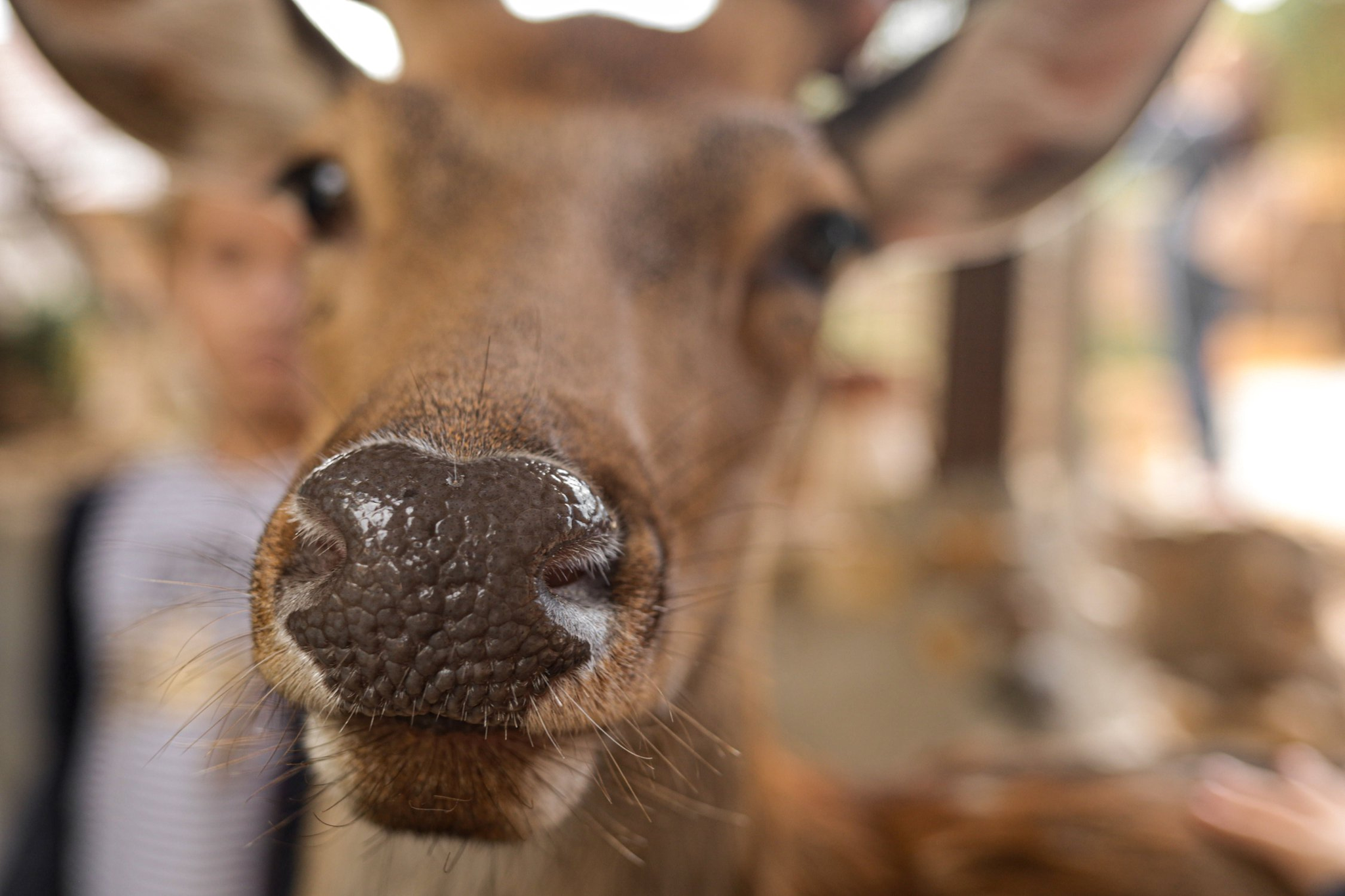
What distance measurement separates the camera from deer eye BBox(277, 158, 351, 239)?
1598mm

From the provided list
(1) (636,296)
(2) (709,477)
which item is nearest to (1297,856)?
(2) (709,477)

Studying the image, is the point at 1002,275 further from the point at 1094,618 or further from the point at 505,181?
the point at 505,181

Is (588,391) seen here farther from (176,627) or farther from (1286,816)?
(1286,816)

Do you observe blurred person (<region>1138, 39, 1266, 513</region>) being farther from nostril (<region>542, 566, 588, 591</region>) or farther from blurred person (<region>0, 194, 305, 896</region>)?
blurred person (<region>0, 194, 305, 896</region>)

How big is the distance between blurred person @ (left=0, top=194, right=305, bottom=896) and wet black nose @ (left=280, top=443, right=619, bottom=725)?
1.25 meters

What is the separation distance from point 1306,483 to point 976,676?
5.15 metres

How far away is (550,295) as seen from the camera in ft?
4.19

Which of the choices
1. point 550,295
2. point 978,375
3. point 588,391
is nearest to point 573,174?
point 550,295

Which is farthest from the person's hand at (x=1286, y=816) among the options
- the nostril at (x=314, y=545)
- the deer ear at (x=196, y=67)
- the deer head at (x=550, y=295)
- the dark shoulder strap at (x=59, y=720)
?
the dark shoulder strap at (x=59, y=720)

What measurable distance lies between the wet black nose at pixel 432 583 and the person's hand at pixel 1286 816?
73.3 inches

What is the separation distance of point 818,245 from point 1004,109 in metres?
0.54

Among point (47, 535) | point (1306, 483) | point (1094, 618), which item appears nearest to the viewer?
point (47, 535)

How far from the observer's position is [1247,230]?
5203 mm

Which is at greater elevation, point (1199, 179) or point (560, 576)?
point (1199, 179)
